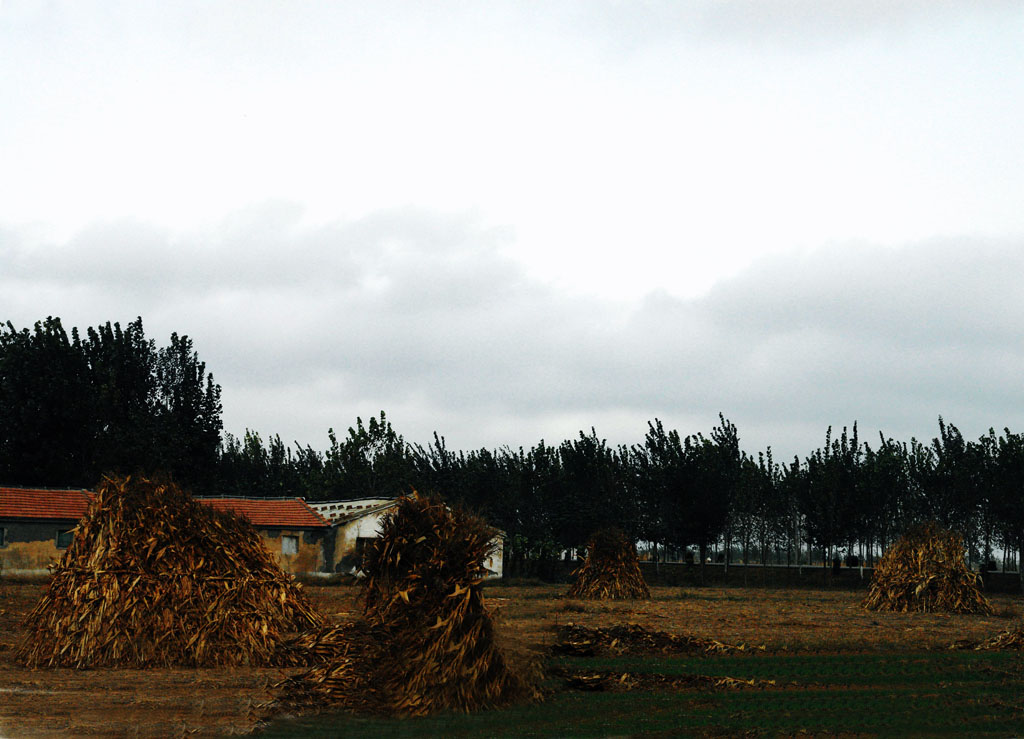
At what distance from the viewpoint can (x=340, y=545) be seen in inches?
1946

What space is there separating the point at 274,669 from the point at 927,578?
851 inches

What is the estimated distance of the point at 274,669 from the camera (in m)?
15.9

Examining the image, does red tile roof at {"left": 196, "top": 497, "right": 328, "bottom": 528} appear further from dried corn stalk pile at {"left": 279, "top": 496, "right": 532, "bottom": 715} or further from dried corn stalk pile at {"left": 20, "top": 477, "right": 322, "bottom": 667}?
dried corn stalk pile at {"left": 279, "top": 496, "right": 532, "bottom": 715}

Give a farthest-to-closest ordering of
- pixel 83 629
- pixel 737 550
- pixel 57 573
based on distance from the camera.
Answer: pixel 737 550, pixel 57 573, pixel 83 629

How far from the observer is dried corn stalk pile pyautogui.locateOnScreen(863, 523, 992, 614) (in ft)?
98.0

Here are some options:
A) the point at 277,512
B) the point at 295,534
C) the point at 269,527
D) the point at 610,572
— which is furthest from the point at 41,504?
the point at 610,572

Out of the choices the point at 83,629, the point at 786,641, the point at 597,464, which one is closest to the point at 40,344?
the point at 597,464

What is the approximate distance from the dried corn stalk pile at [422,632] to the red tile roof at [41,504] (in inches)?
1464

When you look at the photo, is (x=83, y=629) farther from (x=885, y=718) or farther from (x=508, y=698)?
(x=885, y=718)

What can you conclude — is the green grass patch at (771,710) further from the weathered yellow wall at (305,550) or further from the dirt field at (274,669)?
the weathered yellow wall at (305,550)

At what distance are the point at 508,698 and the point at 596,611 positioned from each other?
678 inches

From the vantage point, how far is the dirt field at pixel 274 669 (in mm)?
11219

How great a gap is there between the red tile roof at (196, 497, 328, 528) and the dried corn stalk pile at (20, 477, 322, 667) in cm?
3133

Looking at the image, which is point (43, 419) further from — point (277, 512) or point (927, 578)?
point (927, 578)
